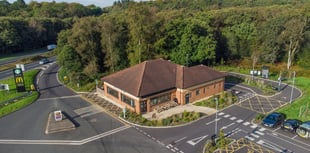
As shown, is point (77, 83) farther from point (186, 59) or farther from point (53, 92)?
point (186, 59)

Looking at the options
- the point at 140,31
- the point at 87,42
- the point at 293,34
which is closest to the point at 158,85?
the point at 140,31

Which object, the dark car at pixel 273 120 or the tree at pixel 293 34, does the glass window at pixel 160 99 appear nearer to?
the dark car at pixel 273 120

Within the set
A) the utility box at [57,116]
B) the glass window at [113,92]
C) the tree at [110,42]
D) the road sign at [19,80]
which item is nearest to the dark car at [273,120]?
the glass window at [113,92]

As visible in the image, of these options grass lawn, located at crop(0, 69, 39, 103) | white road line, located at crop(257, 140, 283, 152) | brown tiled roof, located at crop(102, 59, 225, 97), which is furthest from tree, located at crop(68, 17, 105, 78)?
white road line, located at crop(257, 140, 283, 152)

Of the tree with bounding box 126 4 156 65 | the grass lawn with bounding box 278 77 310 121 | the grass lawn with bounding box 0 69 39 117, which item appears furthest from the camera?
the tree with bounding box 126 4 156 65

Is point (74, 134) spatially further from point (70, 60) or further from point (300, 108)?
point (300, 108)

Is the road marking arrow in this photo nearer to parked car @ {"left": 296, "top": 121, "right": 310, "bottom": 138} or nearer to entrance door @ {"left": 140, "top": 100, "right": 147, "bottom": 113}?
entrance door @ {"left": 140, "top": 100, "right": 147, "bottom": 113}

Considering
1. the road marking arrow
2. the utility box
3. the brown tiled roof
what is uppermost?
the brown tiled roof

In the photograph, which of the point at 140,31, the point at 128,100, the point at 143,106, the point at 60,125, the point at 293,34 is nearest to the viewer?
the point at 60,125

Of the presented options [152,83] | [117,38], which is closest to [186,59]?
[117,38]
